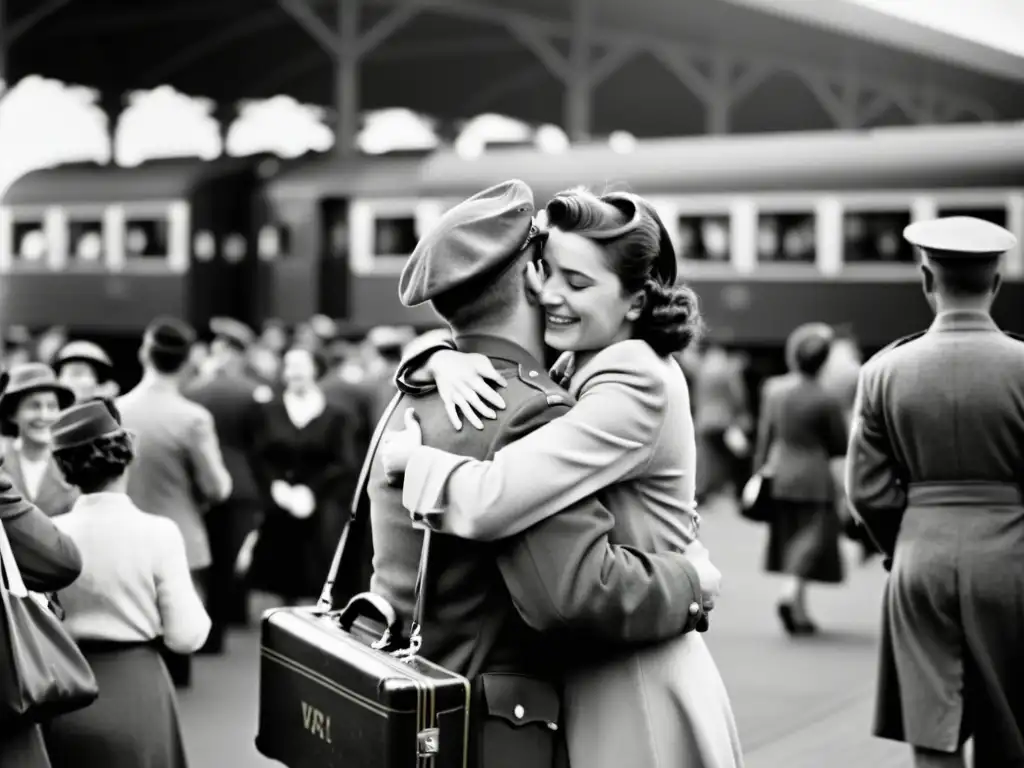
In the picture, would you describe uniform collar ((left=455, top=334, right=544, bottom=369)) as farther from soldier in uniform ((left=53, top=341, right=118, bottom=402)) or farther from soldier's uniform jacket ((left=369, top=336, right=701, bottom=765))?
soldier in uniform ((left=53, top=341, right=118, bottom=402))

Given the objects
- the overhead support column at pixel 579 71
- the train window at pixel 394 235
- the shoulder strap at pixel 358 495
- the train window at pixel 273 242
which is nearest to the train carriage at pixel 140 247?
the train window at pixel 273 242

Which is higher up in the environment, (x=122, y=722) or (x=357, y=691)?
(x=357, y=691)

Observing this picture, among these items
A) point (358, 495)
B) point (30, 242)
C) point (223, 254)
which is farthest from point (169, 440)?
point (30, 242)

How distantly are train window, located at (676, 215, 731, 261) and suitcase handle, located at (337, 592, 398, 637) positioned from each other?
16372mm

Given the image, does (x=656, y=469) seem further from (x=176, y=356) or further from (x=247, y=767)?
(x=176, y=356)

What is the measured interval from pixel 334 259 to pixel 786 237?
707cm

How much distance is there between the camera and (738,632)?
362 inches

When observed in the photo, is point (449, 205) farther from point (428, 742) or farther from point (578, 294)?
point (428, 742)

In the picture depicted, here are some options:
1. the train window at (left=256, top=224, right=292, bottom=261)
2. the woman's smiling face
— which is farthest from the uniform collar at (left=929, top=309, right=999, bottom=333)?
the train window at (left=256, top=224, right=292, bottom=261)

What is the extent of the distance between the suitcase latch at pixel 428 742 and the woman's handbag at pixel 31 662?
1326mm

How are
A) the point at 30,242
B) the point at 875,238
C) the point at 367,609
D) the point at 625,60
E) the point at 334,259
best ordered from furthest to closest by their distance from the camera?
the point at 625,60 → the point at 30,242 → the point at 334,259 → the point at 875,238 → the point at 367,609

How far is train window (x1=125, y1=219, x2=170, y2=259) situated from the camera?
22969 mm

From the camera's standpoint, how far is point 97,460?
14.1 ft

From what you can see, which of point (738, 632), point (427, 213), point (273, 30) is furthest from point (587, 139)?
point (738, 632)
